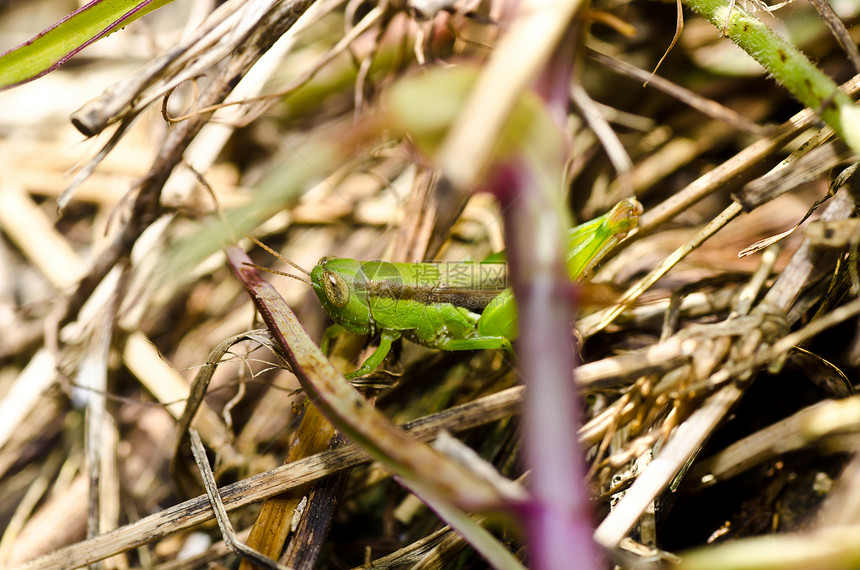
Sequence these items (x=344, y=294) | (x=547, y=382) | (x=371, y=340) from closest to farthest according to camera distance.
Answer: (x=547, y=382), (x=344, y=294), (x=371, y=340)

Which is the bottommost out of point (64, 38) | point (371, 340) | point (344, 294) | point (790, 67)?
point (371, 340)

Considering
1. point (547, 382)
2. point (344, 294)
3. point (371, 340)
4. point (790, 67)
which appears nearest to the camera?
point (547, 382)

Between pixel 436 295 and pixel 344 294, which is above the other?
pixel 344 294

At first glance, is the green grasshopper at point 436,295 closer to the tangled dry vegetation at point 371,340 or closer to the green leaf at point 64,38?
the tangled dry vegetation at point 371,340

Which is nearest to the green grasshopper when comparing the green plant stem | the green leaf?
the green plant stem

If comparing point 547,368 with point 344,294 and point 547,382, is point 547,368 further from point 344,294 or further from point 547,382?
point 344,294

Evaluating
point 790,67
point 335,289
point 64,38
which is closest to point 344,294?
point 335,289

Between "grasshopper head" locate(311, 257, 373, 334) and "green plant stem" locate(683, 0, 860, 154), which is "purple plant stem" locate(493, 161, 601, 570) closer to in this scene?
"green plant stem" locate(683, 0, 860, 154)

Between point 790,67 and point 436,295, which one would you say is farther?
point 436,295
